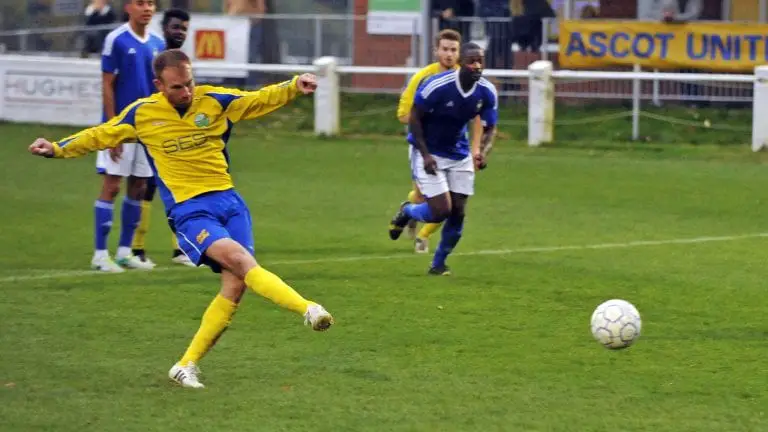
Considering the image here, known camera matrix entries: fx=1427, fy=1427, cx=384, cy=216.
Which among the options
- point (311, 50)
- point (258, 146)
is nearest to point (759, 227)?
point (258, 146)

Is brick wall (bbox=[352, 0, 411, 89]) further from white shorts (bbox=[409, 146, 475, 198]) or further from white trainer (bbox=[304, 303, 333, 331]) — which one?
white trainer (bbox=[304, 303, 333, 331])

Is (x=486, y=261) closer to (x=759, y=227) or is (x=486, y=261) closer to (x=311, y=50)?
(x=759, y=227)

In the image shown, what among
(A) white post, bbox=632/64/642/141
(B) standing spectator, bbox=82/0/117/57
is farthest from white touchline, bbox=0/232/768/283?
(B) standing spectator, bbox=82/0/117/57

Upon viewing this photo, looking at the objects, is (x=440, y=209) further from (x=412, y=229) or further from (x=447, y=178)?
(x=412, y=229)

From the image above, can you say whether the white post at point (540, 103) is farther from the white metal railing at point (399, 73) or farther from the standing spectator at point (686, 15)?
the standing spectator at point (686, 15)

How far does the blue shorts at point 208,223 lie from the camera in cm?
730

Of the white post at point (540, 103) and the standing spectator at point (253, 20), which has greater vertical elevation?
the standing spectator at point (253, 20)

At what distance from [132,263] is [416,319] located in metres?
3.13

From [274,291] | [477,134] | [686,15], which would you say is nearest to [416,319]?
[274,291]

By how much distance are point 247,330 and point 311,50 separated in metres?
17.7

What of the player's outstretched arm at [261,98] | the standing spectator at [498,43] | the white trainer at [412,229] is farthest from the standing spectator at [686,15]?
the player's outstretched arm at [261,98]

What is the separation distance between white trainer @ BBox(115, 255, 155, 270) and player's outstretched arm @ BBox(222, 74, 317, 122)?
3.82m

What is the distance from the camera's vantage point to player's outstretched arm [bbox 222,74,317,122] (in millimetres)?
7480

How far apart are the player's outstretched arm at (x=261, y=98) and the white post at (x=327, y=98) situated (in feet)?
45.2
